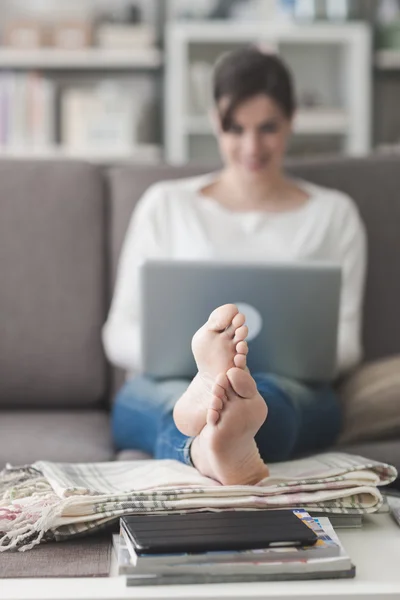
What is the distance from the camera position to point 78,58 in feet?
11.5

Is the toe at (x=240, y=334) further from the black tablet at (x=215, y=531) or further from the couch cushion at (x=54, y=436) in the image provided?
the couch cushion at (x=54, y=436)

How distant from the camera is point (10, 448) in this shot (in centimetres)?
142

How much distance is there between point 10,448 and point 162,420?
26 cm

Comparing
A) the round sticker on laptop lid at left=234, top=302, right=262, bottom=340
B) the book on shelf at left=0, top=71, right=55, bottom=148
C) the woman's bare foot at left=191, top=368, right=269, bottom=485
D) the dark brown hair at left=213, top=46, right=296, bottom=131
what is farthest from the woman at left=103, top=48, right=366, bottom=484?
the book on shelf at left=0, top=71, right=55, bottom=148

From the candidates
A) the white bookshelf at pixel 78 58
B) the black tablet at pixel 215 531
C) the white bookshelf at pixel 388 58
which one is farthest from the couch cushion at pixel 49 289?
the white bookshelf at pixel 388 58

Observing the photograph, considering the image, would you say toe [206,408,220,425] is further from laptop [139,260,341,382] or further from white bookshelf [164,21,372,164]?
white bookshelf [164,21,372,164]

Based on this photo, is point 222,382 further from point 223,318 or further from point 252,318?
point 252,318

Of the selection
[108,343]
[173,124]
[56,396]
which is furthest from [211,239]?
[173,124]

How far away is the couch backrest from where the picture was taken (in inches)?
72.7

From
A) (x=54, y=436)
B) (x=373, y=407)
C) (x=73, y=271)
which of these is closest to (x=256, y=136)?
(x=73, y=271)

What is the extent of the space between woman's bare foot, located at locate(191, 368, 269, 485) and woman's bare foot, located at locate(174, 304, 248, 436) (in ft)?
0.04

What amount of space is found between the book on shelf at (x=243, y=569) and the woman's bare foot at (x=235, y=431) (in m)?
0.18

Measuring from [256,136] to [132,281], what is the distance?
385mm

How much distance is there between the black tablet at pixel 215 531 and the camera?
34.4 inches
